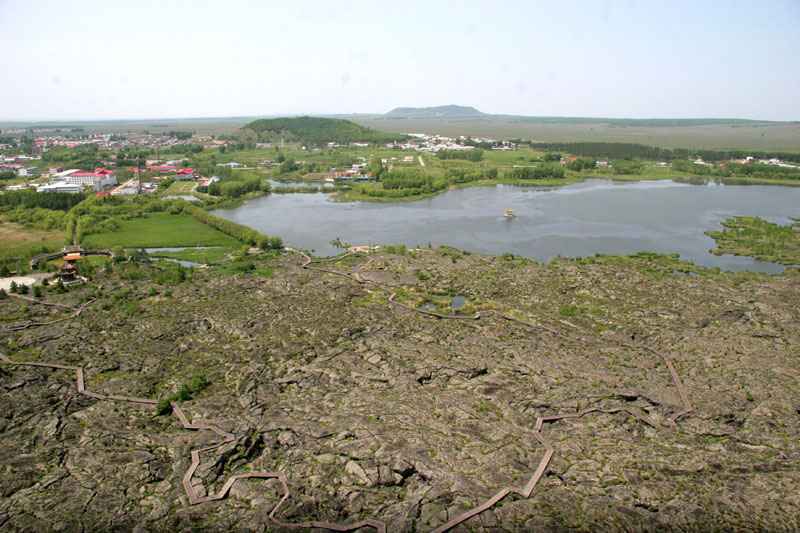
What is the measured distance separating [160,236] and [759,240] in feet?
77.9

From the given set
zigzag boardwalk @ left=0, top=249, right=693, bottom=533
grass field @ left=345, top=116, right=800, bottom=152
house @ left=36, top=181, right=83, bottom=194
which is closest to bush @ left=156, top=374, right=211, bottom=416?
zigzag boardwalk @ left=0, top=249, right=693, bottom=533

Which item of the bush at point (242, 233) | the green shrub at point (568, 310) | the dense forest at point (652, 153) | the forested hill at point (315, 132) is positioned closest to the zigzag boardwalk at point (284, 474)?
the green shrub at point (568, 310)

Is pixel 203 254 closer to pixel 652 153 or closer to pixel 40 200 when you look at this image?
pixel 40 200

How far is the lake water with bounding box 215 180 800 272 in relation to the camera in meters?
20.8

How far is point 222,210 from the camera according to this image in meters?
27.7

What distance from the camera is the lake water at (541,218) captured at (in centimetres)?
2077

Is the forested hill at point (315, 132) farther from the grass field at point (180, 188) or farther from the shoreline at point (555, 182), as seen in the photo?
the grass field at point (180, 188)

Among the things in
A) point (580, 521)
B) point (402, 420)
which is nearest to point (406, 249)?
point (402, 420)

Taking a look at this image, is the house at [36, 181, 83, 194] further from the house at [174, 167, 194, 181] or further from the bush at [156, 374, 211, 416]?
the bush at [156, 374, 211, 416]

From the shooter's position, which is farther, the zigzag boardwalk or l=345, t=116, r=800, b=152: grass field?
l=345, t=116, r=800, b=152: grass field

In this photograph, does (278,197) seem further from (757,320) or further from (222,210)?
(757,320)

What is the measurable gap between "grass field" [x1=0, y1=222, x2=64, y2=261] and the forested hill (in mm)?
44860

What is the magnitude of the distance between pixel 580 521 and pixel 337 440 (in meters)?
3.24

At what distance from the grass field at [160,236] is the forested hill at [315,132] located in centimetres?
4288
